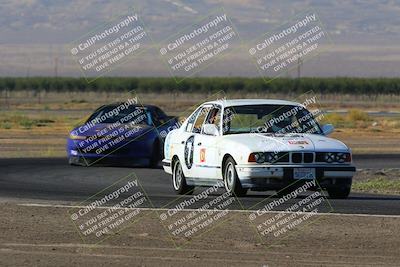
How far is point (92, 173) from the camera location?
81.9ft

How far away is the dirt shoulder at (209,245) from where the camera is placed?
11.7 m

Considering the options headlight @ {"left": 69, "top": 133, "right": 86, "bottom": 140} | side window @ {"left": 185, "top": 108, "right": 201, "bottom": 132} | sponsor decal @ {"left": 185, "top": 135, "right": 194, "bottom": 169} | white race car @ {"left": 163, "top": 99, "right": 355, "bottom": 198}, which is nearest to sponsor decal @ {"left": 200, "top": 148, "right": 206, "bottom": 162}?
white race car @ {"left": 163, "top": 99, "right": 355, "bottom": 198}

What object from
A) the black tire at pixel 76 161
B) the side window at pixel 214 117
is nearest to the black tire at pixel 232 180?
the side window at pixel 214 117

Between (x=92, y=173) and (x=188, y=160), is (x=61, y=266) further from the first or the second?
(x=92, y=173)

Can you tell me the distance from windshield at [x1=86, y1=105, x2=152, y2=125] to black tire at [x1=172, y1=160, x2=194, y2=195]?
7.08 m

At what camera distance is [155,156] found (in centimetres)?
2700

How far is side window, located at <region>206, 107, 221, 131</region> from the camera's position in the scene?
62.6ft

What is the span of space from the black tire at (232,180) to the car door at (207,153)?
22 centimetres

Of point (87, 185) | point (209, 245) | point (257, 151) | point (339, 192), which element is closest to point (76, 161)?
point (87, 185)

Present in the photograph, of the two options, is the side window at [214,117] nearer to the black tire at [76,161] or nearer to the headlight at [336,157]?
the headlight at [336,157]

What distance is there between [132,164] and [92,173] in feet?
7.45

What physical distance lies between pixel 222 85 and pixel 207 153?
481 feet

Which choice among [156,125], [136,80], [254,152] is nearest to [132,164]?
[156,125]

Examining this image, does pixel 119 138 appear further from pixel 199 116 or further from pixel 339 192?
pixel 339 192
